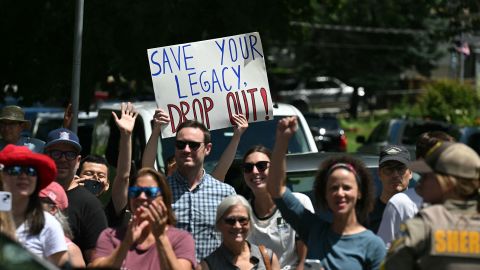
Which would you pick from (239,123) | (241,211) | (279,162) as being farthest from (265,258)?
(239,123)

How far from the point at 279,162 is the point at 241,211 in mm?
363

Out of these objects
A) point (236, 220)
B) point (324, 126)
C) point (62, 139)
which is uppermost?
point (324, 126)

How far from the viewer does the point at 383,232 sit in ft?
24.4

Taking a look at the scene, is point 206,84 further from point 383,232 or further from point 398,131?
point 398,131

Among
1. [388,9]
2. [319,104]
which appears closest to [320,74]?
[319,104]

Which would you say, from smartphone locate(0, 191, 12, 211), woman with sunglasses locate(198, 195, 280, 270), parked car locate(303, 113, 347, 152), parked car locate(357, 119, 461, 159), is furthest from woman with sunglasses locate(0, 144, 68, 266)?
parked car locate(303, 113, 347, 152)

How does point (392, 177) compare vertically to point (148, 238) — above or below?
above

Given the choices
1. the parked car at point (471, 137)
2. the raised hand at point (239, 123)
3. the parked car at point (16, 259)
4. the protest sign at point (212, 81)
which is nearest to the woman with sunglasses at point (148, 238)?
the parked car at point (16, 259)

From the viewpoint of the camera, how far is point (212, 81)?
10.0 meters

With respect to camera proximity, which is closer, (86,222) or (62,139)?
(86,222)

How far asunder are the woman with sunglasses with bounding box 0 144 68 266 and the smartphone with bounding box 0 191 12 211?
0.21 meters

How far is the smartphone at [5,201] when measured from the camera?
583 centimetres

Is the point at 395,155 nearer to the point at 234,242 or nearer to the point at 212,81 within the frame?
the point at 234,242

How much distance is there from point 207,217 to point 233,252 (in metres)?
0.82
